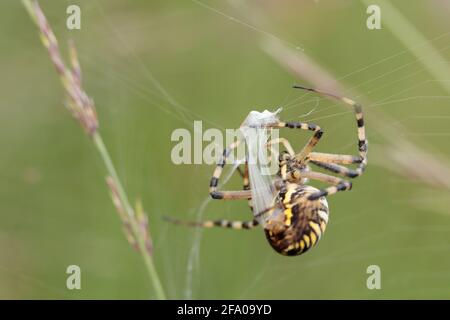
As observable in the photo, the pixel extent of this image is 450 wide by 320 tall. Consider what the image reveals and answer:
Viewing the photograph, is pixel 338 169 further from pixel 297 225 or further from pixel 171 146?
pixel 171 146

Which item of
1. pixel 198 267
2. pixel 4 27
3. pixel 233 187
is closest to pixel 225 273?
pixel 198 267

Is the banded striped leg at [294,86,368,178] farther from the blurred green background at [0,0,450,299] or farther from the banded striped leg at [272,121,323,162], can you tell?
the blurred green background at [0,0,450,299]

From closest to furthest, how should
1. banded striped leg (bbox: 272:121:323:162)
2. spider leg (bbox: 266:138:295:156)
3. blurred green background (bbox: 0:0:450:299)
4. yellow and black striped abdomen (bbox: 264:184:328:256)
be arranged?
yellow and black striped abdomen (bbox: 264:184:328:256), banded striped leg (bbox: 272:121:323:162), spider leg (bbox: 266:138:295:156), blurred green background (bbox: 0:0:450:299)

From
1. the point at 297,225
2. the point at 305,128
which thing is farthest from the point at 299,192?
the point at 305,128

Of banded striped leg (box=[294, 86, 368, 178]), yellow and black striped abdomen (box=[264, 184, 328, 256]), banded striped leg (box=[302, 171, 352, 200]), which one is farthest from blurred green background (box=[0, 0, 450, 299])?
yellow and black striped abdomen (box=[264, 184, 328, 256])
